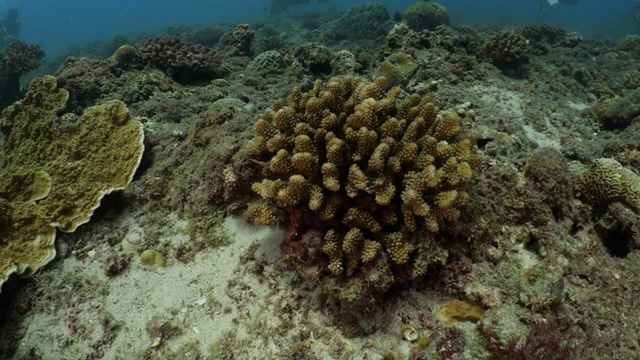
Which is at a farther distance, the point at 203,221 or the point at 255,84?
the point at 255,84

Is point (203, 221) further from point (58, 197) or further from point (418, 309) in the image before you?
point (418, 309)

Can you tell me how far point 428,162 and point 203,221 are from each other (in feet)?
8.94

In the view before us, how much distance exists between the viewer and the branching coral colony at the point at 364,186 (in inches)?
117

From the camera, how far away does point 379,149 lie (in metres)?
2.97

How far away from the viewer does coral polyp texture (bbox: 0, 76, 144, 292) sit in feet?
13.6

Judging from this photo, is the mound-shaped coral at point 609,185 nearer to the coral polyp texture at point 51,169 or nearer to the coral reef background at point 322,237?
the coral reef background at point 322,237

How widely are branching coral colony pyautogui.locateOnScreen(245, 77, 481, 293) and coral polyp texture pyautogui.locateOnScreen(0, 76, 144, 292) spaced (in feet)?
8.84

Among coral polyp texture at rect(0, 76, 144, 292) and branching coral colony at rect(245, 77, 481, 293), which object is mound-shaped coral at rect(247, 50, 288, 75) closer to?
coral polyp texture at rect(0, 76, 144, 292)

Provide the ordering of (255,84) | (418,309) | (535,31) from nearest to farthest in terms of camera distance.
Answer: (418,309)
(255,84)
(535,31)

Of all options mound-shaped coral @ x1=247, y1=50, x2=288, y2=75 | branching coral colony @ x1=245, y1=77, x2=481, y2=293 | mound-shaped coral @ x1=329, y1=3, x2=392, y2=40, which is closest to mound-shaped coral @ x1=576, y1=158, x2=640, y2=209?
branching coral colony @ x1=245, y1=77, x2=481, y2=293

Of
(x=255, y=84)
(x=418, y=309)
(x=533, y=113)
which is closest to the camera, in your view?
(x=418, y=309)

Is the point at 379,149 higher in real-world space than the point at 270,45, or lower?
higher

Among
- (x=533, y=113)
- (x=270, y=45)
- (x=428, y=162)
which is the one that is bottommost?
(x=270, y=45)

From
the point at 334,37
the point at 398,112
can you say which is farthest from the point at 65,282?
the point at 334,37
